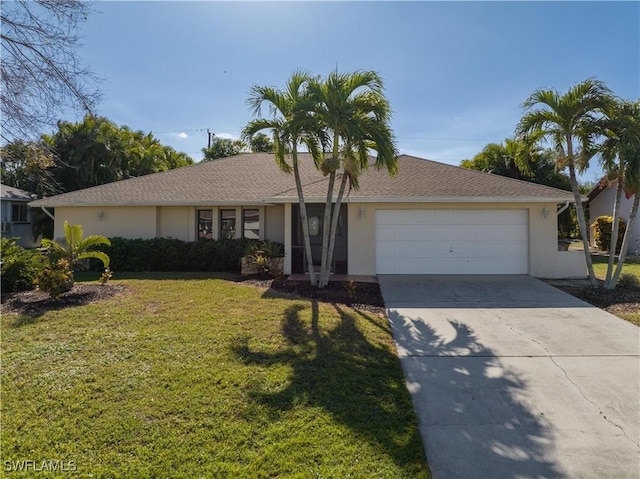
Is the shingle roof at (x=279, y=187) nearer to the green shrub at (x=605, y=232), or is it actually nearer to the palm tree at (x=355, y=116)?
the palm tree at (x=355, y=116)

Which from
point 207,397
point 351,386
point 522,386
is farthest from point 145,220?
point 522,386

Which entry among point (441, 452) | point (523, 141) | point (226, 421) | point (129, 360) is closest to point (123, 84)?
point (129, 360)

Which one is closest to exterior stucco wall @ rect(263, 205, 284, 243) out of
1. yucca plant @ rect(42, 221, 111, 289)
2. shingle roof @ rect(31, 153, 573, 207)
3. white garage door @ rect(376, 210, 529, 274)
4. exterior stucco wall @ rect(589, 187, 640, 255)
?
shingle roof @ rect(31, 153, 573, 207)

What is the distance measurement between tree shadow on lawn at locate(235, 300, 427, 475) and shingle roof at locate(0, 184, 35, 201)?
910 inches

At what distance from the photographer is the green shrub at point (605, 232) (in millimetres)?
18453

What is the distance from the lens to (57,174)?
2120 cm

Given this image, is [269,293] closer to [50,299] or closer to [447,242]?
[50,299]

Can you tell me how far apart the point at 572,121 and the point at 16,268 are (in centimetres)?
1431

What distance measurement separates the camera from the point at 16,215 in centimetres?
2239

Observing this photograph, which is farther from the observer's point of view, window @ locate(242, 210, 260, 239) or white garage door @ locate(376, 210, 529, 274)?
window @ locate(242, 210, 260, 239)

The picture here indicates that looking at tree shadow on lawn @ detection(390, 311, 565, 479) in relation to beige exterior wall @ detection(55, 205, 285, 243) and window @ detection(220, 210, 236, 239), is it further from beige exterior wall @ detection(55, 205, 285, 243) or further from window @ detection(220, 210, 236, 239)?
window @ detection(220, 210, 236, 239)

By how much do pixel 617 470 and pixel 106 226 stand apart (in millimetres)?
16011

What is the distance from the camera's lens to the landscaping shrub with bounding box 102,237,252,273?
12.8 m

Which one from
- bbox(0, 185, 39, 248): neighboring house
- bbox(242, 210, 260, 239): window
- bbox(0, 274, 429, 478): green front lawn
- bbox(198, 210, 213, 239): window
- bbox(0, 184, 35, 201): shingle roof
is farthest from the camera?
bbox(0, 185, 39, 248): neighboring house
